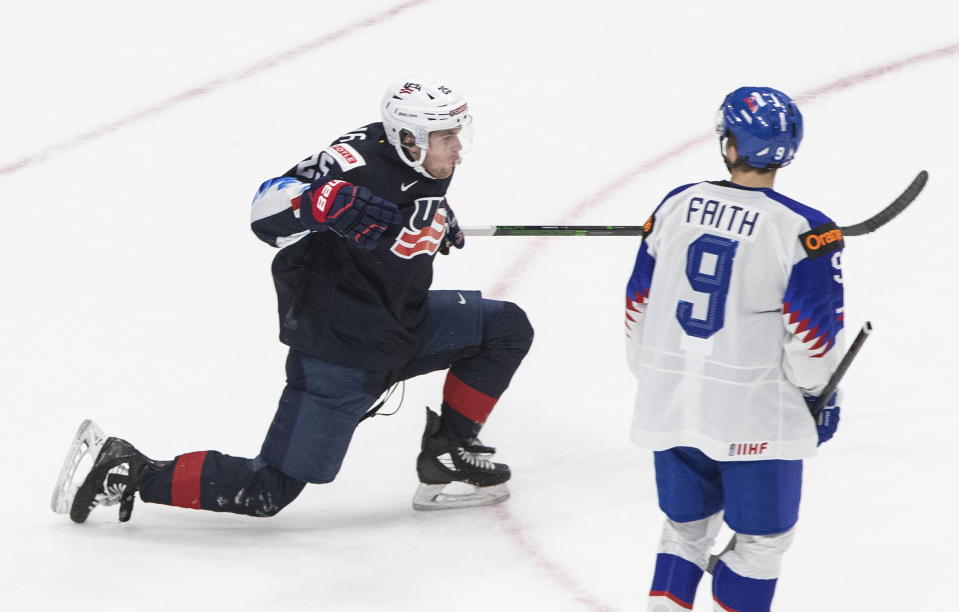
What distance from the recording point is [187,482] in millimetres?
2992

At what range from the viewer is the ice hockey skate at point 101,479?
9.86ft

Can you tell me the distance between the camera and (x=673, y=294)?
2.31 m

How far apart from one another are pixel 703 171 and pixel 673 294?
87.2 inches

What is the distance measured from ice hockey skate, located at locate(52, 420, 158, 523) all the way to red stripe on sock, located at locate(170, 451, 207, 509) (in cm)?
8

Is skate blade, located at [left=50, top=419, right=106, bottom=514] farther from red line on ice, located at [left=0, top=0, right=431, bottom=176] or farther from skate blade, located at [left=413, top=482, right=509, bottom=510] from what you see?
red line on ice, located at [left=0, top=0, right=431, bottom=176]

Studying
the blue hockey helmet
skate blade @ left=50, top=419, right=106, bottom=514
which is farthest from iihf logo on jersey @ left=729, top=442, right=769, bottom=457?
skate blade @ left=50, top=419, right=106, bottom=514

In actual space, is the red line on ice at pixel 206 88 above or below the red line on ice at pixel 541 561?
above

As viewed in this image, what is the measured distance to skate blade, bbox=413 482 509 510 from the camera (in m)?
3.23

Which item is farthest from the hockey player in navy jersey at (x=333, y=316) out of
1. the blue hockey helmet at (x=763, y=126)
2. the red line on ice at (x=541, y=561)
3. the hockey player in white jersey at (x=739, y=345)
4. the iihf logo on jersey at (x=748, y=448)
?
the iihf logo on jersey at (x=748, y=448)

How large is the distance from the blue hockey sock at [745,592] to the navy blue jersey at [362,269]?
983 mm

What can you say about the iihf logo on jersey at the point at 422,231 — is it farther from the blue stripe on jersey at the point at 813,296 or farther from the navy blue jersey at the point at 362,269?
the blue stripe on jersey at the point at 813,296

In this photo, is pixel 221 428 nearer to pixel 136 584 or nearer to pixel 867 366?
pixel 136 584

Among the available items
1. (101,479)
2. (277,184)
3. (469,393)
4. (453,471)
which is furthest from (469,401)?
(101,479)

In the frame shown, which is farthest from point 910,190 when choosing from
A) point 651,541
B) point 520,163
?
point 520,163
